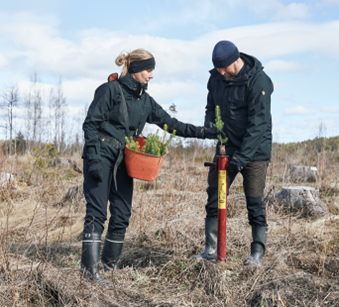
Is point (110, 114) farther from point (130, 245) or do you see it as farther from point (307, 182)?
point (307, 182)

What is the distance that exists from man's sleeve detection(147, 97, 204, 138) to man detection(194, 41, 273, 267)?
7.6 inches

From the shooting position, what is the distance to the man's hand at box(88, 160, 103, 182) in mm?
2797

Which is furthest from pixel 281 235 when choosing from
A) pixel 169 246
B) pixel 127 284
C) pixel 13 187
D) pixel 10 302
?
pixel 13 187

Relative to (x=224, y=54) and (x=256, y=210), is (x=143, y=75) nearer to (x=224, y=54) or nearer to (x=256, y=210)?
(x=224, y=54)

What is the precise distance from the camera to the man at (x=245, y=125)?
2.94 m

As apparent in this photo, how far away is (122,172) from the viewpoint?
10.2 ft

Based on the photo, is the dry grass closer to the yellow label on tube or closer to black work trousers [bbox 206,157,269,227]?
black work trousers [bbox 206,157,269,227]

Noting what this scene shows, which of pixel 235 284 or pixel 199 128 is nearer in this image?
pixel 235 284

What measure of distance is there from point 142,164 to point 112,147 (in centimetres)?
31

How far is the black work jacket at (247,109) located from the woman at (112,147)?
0.65 feet

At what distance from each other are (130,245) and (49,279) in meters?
1.63

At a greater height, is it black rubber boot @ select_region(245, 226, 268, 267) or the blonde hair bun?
the blonde hair bun

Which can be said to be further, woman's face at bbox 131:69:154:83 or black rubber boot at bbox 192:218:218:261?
black rubber boot at bbox 192:218:218:261

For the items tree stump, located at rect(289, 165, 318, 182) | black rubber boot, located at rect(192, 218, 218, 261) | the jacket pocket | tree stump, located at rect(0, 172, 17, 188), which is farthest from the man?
tree stump, located at rect(289, 165, 318, 182)
